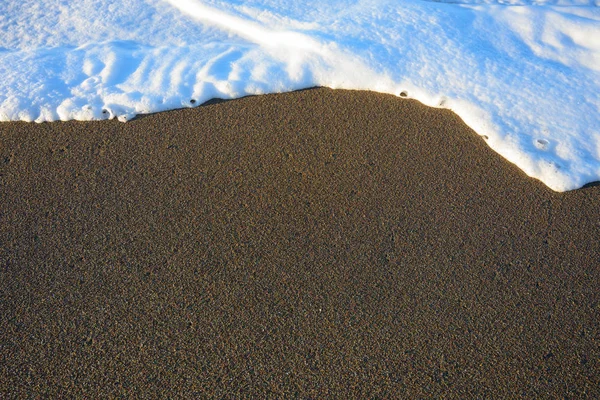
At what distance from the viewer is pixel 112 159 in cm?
336

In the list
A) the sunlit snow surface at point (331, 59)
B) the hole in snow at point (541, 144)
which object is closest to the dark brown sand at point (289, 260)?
the sunlit snow surface at point (331, 59)

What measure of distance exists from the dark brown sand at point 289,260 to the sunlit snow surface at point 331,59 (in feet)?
0.71

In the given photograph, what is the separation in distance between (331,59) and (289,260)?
72.0 inches

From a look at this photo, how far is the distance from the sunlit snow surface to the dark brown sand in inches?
8.6

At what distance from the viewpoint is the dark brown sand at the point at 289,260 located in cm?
253

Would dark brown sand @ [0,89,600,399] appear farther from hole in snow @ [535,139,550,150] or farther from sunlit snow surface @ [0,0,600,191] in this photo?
hole in snow @ [535,139,550,150]

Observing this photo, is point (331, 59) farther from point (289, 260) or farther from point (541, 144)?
point (289, 260)

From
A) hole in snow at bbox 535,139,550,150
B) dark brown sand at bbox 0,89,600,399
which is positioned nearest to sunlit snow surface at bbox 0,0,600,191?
hole in snow at bbox 535,139,550,150

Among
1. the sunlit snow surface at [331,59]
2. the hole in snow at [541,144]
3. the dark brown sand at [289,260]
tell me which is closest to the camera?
the dark brown sand at [289,260]

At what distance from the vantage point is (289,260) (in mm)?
2891

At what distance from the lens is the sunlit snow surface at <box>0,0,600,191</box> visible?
145 inches

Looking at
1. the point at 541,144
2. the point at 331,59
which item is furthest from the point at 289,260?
the point at 541,144

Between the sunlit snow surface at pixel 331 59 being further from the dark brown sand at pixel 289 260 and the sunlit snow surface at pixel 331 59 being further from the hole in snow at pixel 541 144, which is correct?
the dark brown sand at pixel 289 260

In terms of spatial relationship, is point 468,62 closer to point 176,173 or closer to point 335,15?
point 335,15
